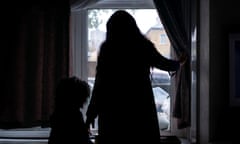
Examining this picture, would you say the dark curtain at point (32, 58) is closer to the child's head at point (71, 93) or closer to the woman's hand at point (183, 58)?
the woman's hand at point (183, 58)

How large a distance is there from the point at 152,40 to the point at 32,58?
1.03m

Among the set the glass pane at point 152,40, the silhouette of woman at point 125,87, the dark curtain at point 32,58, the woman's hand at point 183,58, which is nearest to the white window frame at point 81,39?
the glass pane at point 152,40

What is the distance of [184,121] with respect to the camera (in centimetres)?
386

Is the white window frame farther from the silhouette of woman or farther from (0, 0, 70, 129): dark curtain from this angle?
the silhouette of woman

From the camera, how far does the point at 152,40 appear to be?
4102 mm

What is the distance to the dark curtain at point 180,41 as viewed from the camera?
3.85 metres

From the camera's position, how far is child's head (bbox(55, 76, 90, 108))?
2762mm

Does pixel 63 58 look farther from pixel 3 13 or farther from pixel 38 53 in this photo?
pixel 3 13

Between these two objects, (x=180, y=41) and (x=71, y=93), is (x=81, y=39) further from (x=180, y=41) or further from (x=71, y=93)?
(x=71, y=93)
